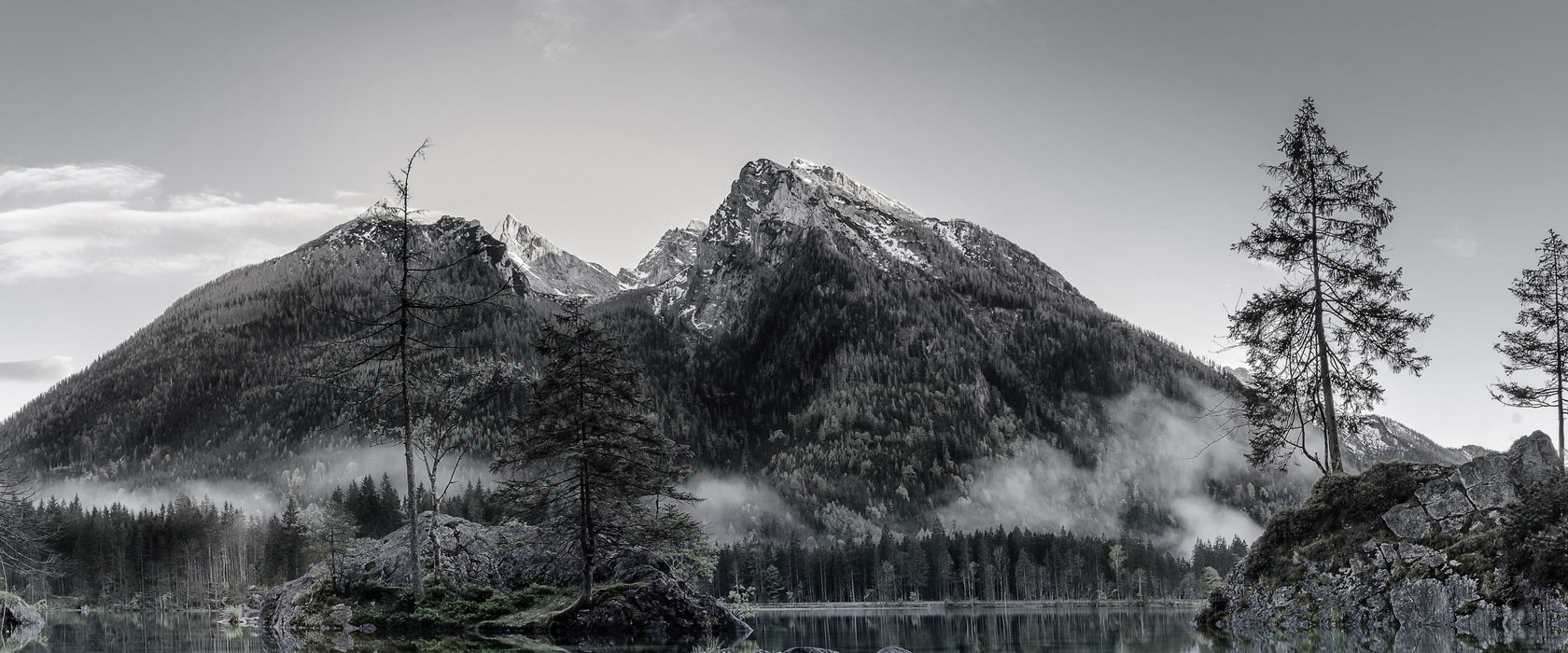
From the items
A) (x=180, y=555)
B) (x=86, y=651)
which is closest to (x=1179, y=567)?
(x=180, y=555)

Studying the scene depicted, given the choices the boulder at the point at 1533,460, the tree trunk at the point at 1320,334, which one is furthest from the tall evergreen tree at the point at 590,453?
the boulder at the point at 1533,460

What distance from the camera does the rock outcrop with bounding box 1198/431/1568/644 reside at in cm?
2394

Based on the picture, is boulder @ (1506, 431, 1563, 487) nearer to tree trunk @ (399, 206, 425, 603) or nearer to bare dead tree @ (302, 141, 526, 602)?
bare dead tree @ (302, 141, 526, 602)

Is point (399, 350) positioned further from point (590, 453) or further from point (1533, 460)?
point (1533, 460)

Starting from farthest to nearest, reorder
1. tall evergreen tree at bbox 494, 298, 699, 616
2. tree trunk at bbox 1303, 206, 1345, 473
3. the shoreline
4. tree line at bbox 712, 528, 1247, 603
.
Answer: tree line at bbox 712, 528, 1247, 603, the shoreline, tall evergreen tree at bbox 494, 298, 699, 616, tree trunk at bbox 1303, 206, 1345, 473

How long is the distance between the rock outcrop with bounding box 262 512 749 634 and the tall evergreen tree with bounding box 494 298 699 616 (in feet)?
3.06

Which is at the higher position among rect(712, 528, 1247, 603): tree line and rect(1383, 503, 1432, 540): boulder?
rect(1383, 503, 1432, 540): boulder

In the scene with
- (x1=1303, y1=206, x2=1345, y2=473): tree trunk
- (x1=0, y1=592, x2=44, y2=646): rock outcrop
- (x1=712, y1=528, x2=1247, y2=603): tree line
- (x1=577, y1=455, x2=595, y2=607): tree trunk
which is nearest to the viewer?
(x1=1303, y1=206, x2=1345, y2=473): tree trunk

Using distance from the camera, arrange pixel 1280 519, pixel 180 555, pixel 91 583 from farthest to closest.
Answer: pixel 91 583
pixel 180 555
pixel 1280 519

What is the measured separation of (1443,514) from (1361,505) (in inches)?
83.4

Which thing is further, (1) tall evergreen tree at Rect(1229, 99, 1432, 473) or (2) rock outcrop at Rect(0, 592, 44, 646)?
(2) rock outcrop at Rect(0, 592, 44, 646)

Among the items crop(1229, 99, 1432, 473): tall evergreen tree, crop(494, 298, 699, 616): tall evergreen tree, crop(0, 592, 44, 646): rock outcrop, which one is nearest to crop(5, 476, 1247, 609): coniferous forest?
crop(0, 592, 44, 646): rock outcrop

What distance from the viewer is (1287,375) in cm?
3378

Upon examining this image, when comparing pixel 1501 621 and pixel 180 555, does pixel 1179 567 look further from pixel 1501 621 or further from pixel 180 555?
Result: pixel 1501 621
